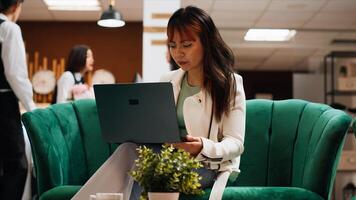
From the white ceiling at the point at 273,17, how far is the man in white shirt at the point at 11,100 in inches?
186

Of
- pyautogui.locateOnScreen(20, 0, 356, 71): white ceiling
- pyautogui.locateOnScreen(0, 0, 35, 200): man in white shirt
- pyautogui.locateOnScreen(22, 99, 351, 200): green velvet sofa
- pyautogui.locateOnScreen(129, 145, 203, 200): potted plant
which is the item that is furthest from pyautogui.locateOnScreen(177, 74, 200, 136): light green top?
pyautogui.locateOnScreen(20, 0, 356, 71): white ceiling

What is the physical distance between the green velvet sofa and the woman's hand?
0.23 m

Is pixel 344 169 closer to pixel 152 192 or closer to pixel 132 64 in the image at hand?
pixel 132 64

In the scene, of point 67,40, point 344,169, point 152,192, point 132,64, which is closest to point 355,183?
point 344,169

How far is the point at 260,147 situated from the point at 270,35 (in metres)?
7.63

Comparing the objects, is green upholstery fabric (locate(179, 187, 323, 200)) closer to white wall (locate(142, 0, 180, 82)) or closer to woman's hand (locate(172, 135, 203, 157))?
woman's hand (locate(172, 135, 203, 157))

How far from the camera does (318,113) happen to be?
9.04 ft

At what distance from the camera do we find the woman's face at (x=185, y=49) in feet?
8.09

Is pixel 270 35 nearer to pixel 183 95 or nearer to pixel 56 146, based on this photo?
pixel 183 95

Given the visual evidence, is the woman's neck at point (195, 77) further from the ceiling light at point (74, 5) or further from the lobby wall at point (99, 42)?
the lobby wall at point (99, 42)

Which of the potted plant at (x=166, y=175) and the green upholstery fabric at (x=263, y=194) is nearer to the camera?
the potted plant at (x=166, y=175)

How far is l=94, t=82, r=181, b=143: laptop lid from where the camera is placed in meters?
2.08

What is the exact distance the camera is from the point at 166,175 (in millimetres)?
1776

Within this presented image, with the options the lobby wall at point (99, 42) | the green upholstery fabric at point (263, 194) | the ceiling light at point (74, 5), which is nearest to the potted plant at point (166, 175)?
the green upholstery fabric at point (263, 194)
